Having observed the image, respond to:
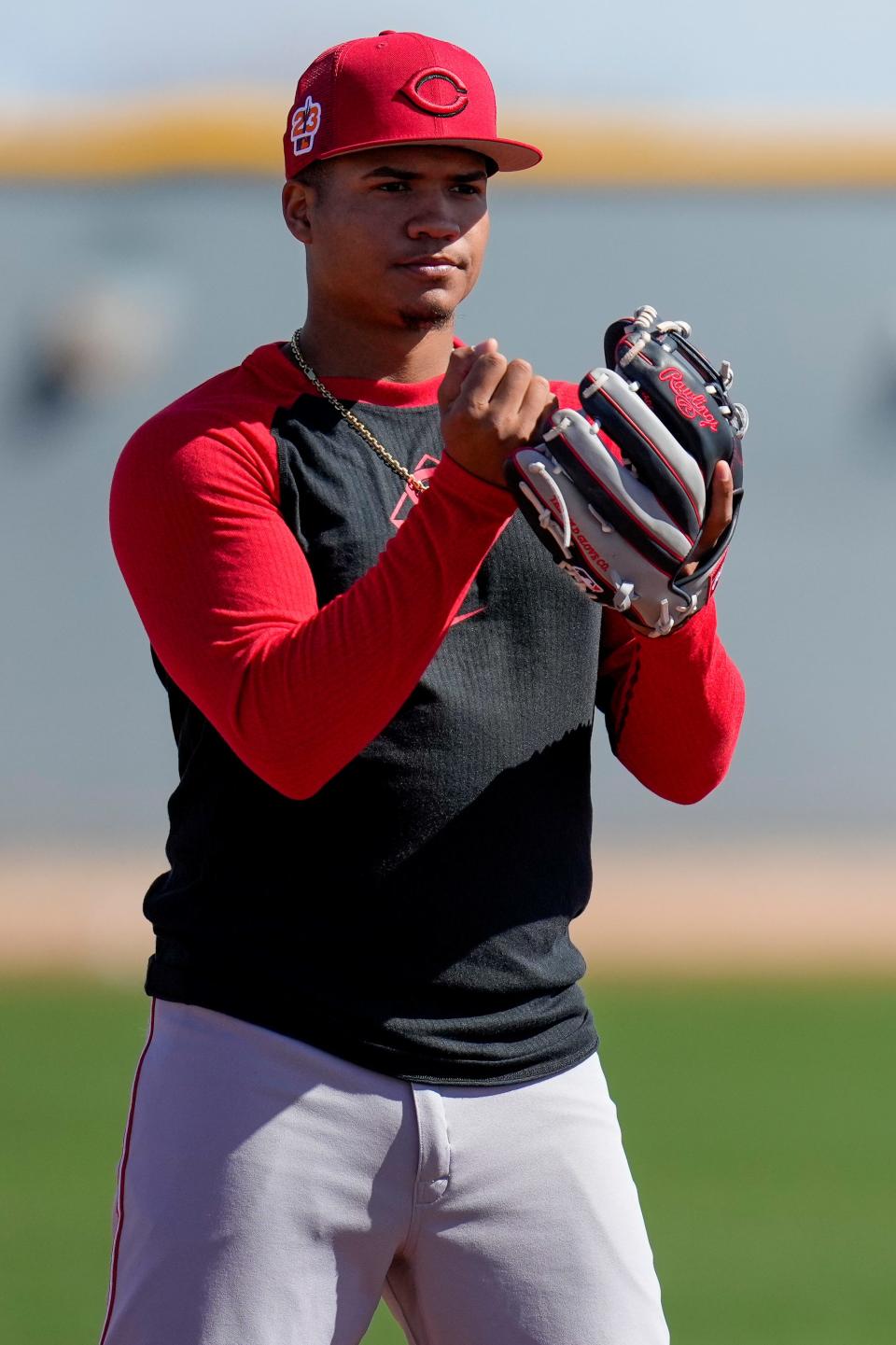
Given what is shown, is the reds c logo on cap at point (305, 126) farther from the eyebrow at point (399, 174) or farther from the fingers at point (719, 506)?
the fingers at point (719, 506)

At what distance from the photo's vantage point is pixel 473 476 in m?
1.63

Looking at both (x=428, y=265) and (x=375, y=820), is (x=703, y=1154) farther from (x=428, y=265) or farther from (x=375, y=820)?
(x=428, y=265)

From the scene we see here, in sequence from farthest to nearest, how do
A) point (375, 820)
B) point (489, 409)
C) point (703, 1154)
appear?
point (703, 1154)
point (375, 820)
point (489, 409)

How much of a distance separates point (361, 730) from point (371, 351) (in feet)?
1.62

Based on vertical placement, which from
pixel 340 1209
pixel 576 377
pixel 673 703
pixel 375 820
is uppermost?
pixel 576 377

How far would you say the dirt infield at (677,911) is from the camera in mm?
9359

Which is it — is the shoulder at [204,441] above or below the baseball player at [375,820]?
above

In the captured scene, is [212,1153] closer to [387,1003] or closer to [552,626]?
[387,1003]

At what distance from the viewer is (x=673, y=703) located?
1.93m

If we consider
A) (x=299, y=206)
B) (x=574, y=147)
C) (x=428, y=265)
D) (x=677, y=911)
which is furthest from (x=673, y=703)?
(x=574, y=147)

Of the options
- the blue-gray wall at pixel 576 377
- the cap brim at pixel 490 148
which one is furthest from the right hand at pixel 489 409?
the blue-gray wall at pixel 576 377

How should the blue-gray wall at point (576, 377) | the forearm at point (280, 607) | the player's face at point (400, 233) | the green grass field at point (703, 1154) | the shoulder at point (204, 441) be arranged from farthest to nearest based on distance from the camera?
1. the blue-gray wall at point (576, 377)
2. the green grass field at point (703, 1154)
3. the player's face at point (400, 233)
4. the shoulder at point (204, 441)
5. the forearm at point (280, 607)

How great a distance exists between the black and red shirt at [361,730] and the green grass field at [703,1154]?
0.40 m

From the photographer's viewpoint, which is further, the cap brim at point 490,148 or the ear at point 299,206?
the ear at point 299,206
